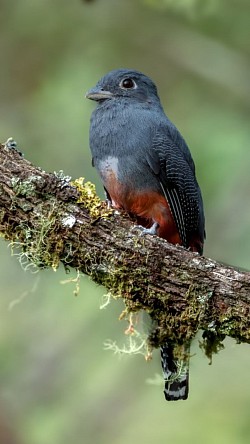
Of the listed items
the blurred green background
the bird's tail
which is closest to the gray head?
the blurred green background

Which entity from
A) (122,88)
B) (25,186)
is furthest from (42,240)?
(122,88)

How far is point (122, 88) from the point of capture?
5879mm

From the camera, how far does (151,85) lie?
6039 millimetres

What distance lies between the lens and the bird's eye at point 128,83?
589 cm

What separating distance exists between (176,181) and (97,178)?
212 centimetres

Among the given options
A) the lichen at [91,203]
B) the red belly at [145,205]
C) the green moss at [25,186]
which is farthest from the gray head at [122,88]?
the green moss at [25,186]

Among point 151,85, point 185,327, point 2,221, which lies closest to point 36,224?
point 2,221

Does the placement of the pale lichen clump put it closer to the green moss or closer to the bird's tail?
the green moss

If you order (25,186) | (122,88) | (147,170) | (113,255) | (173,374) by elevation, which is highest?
(122,88)

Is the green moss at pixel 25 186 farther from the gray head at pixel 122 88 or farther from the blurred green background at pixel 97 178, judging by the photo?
the blurred green background at pixel 97 178

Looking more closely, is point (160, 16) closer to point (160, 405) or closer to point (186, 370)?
point (160, 405)

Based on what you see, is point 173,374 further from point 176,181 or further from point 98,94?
point 98,94

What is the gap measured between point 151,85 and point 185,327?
2.18 m

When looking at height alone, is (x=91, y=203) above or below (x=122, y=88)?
below
